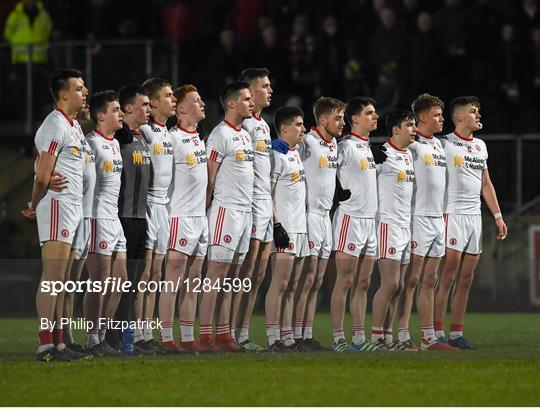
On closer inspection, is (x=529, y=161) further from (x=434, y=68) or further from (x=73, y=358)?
(x=73, y=358)

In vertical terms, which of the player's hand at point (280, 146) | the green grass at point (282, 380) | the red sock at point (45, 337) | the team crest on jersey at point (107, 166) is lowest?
the green grass at point (282, 380)

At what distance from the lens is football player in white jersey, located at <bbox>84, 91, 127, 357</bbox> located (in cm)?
1370

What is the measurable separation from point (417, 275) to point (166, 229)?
2.65 meters

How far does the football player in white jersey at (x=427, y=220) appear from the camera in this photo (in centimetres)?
1542

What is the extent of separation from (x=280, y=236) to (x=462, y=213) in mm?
2245

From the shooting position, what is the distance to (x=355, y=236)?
15094 millimetres

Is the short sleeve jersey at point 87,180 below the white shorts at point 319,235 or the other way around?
the other way around

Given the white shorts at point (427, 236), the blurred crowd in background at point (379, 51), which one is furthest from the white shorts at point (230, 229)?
the blurred crowd in background at point (379, 51)

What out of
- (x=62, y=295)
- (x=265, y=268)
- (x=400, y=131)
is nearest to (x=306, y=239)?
(x=265, y=268)

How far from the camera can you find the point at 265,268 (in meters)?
14.8

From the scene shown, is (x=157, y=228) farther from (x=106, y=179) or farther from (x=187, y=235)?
(x=106, y=179)

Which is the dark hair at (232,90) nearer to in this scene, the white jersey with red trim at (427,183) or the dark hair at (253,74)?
the dark hair at (253,74)

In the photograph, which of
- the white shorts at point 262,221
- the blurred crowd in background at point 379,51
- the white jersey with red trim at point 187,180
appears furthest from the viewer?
the blurred crowd in background at point 379,51

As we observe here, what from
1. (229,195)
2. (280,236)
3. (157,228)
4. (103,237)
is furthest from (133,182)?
(280,236)
